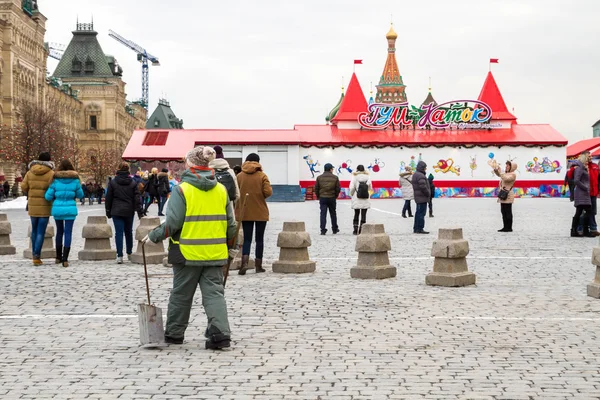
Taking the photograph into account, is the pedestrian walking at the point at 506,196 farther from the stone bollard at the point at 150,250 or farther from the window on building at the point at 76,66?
the window on building at the point at 76,66

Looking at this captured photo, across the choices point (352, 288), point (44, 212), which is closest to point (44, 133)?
point (44, 212)

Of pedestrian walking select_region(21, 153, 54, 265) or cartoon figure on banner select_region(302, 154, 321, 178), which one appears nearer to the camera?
pedestrian walking select_region(21, 153, 54, 265)

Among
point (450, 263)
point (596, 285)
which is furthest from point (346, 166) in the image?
point (596, 285)

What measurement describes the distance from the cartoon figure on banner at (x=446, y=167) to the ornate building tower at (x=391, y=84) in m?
90.6

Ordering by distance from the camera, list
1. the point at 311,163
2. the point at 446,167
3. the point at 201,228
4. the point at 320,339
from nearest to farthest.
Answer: the point at 201,228, the point at 320,339, the point at 311,163, the point at 446,167

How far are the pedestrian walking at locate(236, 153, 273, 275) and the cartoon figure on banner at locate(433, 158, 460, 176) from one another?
4903 centimetres

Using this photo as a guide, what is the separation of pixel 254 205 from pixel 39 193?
3845mm

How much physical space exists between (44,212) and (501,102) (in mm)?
56765

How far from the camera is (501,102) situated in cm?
6794

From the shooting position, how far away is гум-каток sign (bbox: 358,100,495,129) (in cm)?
6419

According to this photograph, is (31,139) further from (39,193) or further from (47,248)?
(39,193)

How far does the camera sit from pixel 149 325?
7707mm

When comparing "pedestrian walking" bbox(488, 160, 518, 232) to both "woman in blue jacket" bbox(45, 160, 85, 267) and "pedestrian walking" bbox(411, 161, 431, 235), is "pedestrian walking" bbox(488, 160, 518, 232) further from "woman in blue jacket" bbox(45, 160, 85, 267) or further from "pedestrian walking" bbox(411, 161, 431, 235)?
"woman in blue jacket" bbox(45, 160, 85, 267)

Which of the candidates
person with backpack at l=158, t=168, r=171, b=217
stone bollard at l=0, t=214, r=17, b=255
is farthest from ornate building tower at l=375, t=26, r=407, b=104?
stone bollard at l=0, t=214, r=17, b=255
